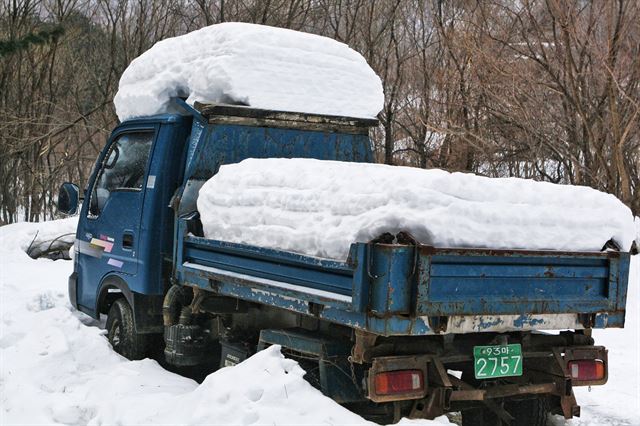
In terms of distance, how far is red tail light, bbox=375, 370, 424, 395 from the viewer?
171 inches

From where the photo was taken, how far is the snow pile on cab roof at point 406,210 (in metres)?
4.14

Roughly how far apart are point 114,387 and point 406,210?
2882 mm

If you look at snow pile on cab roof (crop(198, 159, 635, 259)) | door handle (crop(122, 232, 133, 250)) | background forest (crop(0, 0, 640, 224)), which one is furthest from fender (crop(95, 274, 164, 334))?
background forest (crop(0, 0, 640, 224))

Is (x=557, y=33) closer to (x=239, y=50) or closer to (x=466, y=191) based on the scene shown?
(x=239, y=50)

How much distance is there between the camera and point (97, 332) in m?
7.12

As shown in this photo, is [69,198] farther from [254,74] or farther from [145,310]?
[254,74]

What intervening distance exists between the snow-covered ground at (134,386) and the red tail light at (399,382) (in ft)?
0.65

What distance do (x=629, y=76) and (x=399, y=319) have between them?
11.2 m

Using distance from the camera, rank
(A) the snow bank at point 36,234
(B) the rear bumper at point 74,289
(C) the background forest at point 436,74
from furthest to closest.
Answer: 1. (A) the snow bank at point 36,234
2. (C) the background forest at point 436,74
3. (B) the rear bumper at point 74,289

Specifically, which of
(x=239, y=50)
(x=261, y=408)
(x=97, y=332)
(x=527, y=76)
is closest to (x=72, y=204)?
(x=97, y=332)

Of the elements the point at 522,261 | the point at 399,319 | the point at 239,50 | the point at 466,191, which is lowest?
the point at 399,319

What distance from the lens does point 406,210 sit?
4.08 m

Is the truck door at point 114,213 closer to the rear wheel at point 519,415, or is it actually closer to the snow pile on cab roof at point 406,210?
the snow pile on cab roof at point 406,210

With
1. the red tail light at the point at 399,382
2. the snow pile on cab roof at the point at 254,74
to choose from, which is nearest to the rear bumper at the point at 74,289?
the snow pile on cab roof at the point at 254,74
